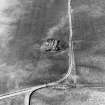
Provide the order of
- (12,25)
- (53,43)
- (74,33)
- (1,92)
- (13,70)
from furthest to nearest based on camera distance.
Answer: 1. (12,25)
2. (74,33)
3. (53,43)
4. (13,70)
5. (1,92)

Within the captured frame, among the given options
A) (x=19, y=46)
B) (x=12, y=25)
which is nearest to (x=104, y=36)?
(x=19, y=46)

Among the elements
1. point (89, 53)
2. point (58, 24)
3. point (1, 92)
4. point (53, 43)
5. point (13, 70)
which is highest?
point (58, 24)

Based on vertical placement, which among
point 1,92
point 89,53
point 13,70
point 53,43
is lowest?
point 1,92

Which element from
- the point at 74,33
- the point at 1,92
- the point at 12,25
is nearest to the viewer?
the point at 1,92

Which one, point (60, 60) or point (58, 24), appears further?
point (58, 24)

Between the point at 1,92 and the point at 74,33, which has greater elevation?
the point at 74,33

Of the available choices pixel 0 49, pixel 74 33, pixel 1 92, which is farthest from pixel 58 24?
pixel 1 92

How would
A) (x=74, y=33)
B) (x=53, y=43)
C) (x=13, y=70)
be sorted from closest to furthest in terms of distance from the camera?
1. (x=13, y=70)
2. (x=53, y=43)
3. (x=74, y=33)

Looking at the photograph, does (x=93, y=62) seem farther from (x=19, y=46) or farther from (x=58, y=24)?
(x=19, y=46)

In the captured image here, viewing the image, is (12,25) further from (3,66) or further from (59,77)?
(59,77)
